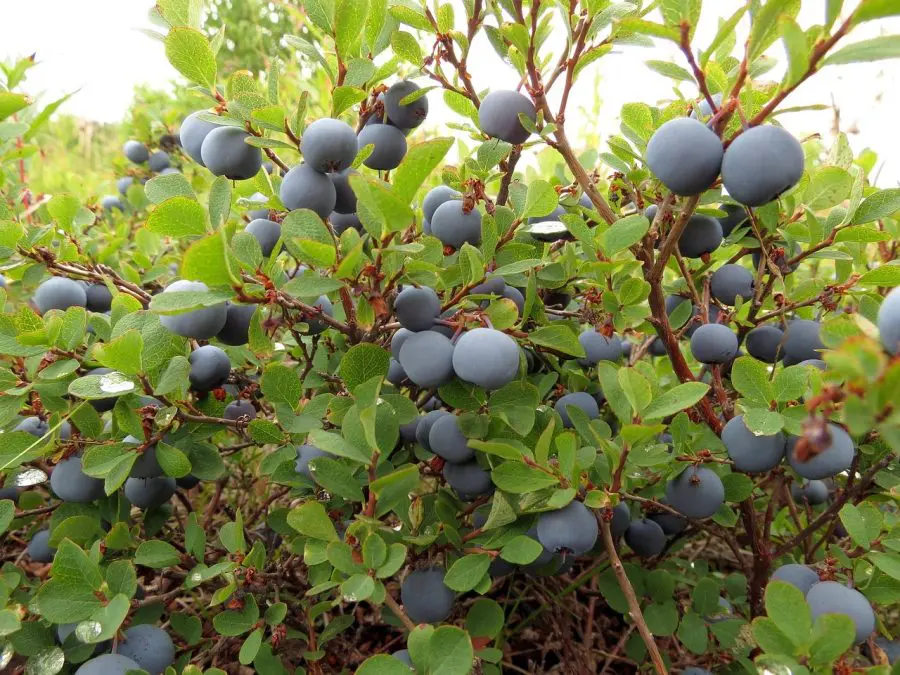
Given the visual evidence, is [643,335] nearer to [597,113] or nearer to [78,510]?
[78,510]

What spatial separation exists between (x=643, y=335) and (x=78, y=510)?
4.64 ft

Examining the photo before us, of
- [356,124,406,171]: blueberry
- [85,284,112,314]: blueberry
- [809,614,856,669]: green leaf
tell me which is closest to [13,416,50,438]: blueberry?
[85,284,112,314]: blueberry

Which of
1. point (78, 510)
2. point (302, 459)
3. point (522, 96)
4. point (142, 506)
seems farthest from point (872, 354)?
point (78, 510)

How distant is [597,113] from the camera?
14.1 feet

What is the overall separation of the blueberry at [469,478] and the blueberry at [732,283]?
0.73 m

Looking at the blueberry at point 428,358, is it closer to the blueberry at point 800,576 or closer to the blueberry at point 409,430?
the blueberry at point 409,430

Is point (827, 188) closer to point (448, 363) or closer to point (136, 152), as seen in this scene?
point (448, 363)

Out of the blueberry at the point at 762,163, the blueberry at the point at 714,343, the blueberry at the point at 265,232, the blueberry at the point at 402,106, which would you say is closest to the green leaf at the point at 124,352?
the blueberry at the point at 265,232

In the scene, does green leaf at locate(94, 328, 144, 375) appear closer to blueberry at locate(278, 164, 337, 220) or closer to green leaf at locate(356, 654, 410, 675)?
blueberry at locate(278, 164, 337, 220)

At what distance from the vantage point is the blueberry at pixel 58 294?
1.42 meters

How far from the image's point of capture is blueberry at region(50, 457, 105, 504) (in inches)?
49.6

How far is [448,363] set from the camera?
40.6 inches

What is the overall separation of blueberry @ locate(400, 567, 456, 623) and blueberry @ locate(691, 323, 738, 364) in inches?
27.4

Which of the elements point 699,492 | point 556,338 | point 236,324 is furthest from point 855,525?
point 236,324
